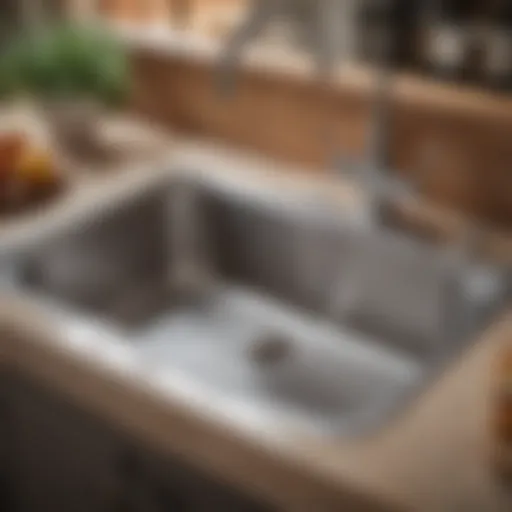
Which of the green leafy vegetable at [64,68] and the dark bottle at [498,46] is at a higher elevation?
the dark bottle at [498,46]

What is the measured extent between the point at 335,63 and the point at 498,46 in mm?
230

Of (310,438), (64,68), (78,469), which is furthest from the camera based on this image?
(64,68)

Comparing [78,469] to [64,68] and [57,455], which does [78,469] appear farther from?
[64,68]

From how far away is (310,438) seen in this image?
1026mm

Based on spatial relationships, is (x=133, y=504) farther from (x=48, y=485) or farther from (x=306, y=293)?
(x=306, y=293)

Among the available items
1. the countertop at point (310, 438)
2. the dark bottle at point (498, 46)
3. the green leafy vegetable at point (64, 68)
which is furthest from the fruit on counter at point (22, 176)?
the dark bottle at point (498, 46)

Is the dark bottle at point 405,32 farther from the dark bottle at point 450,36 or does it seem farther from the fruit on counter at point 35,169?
the fruit on counter at point 35,169

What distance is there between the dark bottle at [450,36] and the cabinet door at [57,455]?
697 millimetres

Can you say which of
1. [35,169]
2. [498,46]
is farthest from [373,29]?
[35,169]

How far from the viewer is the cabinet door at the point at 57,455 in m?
1.20

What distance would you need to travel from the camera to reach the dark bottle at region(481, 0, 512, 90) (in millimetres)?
1416

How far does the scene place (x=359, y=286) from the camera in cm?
146

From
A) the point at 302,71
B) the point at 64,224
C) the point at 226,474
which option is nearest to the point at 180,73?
the point at 302,71

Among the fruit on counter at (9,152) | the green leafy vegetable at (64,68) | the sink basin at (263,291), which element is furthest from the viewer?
the green leafy vegetable at (64,68)
